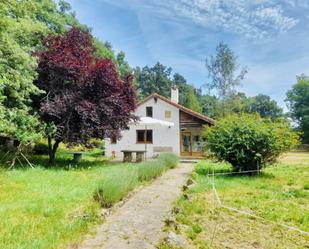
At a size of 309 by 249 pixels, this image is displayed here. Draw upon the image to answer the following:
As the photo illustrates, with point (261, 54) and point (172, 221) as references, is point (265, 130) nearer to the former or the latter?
point (172, 221)

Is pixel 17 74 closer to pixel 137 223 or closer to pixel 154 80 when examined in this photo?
pixel 137 223

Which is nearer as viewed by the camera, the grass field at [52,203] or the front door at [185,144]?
the grass field at [52,203]

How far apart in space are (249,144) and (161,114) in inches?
467

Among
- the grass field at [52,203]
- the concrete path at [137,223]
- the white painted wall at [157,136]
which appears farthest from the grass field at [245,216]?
the white painted wall at [157,136]

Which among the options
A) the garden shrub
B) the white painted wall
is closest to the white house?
the white painted wall

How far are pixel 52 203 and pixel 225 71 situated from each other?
3100 cm

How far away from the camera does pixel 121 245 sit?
4074 millimetres

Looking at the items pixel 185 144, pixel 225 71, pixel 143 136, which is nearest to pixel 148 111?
pixel 143 136

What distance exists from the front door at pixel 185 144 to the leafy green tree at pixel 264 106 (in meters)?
43.3

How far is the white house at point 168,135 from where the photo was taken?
70.3ft

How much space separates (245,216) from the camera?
5770 millimetres

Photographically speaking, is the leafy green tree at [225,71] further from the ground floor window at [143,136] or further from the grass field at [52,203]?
the grass field at [52,203]

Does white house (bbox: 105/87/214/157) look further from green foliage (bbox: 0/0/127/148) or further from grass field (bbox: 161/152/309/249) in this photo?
grass field (bbox: 161/152/309/249)

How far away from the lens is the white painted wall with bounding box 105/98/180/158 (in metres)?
21.6
